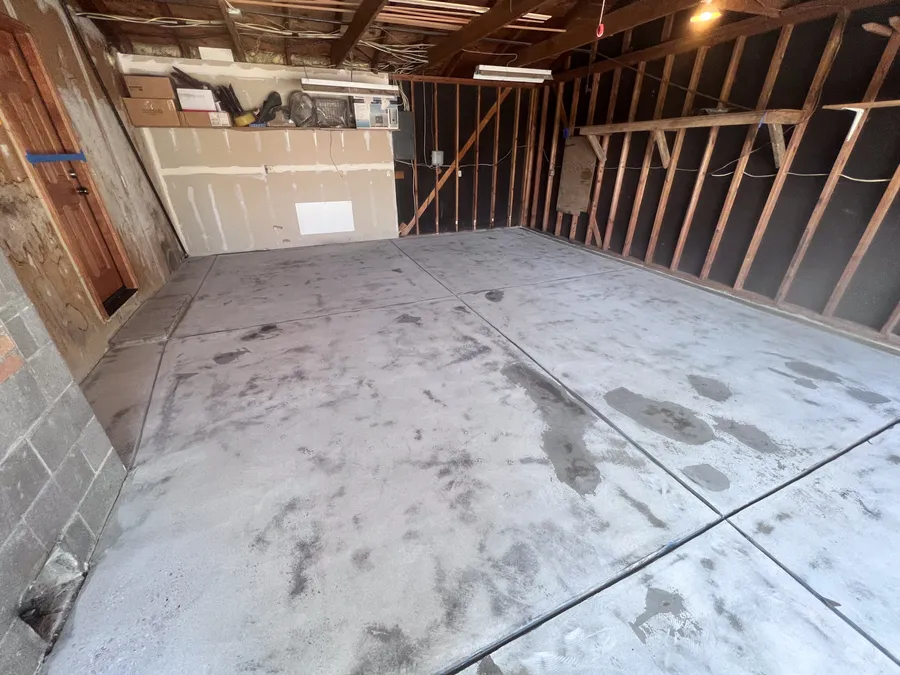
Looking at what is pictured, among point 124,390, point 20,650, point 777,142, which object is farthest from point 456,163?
point 20,650

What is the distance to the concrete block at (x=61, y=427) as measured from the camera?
4.14 feet

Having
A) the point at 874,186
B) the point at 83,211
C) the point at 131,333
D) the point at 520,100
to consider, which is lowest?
the point at 131,333

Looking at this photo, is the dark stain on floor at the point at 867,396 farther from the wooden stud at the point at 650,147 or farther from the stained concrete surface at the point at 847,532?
the wooden stud at the point at 650,147

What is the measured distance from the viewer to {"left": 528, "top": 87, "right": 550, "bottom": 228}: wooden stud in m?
5.85

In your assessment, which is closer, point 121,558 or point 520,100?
point 121,558

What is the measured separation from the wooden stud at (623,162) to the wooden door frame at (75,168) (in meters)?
5.37

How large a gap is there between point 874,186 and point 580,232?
311cm

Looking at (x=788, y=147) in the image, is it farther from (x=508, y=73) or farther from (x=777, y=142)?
(x=508, y=73)

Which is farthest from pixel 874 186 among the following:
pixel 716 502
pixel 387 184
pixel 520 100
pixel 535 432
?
pixel 387 184

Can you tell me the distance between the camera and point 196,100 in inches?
177

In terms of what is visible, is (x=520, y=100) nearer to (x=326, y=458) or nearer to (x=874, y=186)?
(x=874, y=186)

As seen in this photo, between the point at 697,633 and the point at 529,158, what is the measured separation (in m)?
6.55

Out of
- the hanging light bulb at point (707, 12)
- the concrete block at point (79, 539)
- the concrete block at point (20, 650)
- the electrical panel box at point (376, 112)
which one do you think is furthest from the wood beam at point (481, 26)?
the concrete block at point (20, 650)

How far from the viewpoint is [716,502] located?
5.33ft
